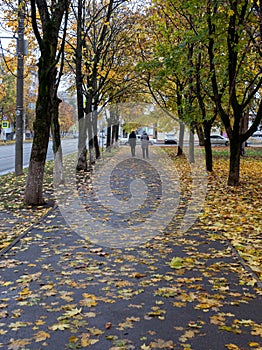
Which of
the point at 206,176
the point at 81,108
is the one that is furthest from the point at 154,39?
the point at 206,176

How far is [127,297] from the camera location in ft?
17.0

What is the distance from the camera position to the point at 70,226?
362 inches

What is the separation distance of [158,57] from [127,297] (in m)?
16.6

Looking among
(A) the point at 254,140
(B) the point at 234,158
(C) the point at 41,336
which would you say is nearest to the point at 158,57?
(B) the point at 234,158

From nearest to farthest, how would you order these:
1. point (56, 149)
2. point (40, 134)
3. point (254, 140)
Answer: point (40, 134), point (56, 149), point (254, 140)

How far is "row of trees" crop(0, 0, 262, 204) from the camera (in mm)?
11516

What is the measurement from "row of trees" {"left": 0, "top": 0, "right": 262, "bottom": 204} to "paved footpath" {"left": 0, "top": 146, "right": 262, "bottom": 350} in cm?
512

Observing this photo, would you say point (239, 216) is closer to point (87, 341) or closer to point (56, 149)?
point (87, 341)

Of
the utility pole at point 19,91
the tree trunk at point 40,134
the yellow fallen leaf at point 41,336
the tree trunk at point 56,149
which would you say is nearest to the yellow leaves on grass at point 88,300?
the yellow fallen leaf at point 41,336

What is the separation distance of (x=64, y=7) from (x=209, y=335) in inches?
374

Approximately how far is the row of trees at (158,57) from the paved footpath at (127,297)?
512 centimetres

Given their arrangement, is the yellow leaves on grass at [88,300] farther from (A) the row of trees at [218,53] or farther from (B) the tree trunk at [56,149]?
(B) the tree trunk at [56,149]

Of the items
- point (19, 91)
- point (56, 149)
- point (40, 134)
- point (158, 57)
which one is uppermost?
point (158, 57)

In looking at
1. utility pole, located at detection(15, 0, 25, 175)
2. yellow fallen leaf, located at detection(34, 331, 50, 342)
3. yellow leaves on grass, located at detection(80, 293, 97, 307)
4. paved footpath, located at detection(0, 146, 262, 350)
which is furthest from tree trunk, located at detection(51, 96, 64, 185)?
yellow fallen leaf, located at detection(34, 331, 50, 342)
